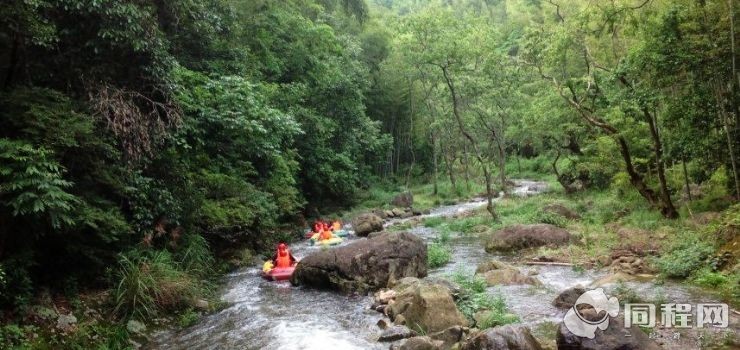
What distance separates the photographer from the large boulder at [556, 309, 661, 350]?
5.62 m

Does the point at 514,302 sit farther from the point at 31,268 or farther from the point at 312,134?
the point at 312,134

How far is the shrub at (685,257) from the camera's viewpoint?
9719 millimetres

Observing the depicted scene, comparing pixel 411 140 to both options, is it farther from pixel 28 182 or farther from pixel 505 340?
pixel 28 182

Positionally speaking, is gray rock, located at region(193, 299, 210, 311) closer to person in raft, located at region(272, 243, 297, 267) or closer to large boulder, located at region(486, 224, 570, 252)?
person in raft, located at region(272, 243, 297, 267)

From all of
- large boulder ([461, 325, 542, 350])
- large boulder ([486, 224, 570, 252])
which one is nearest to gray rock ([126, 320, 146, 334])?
large boulder ([461, 325, 542, 350])

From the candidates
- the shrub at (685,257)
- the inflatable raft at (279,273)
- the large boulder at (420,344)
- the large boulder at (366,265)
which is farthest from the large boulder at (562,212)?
the large boulder at (420,344)

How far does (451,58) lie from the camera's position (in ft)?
72.7

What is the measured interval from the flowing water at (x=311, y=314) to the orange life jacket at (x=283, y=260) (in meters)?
0.84

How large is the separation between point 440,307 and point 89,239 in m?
6.28

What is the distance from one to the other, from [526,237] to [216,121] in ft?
32.2

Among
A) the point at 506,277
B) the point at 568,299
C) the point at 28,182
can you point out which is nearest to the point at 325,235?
the point at 506,277

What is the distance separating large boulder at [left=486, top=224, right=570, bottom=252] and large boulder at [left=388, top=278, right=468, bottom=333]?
7132mm

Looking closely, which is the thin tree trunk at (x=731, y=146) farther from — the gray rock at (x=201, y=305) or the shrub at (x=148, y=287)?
the shrub at (x=148, y=287)

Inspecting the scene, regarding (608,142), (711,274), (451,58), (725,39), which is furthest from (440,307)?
(451,58)
